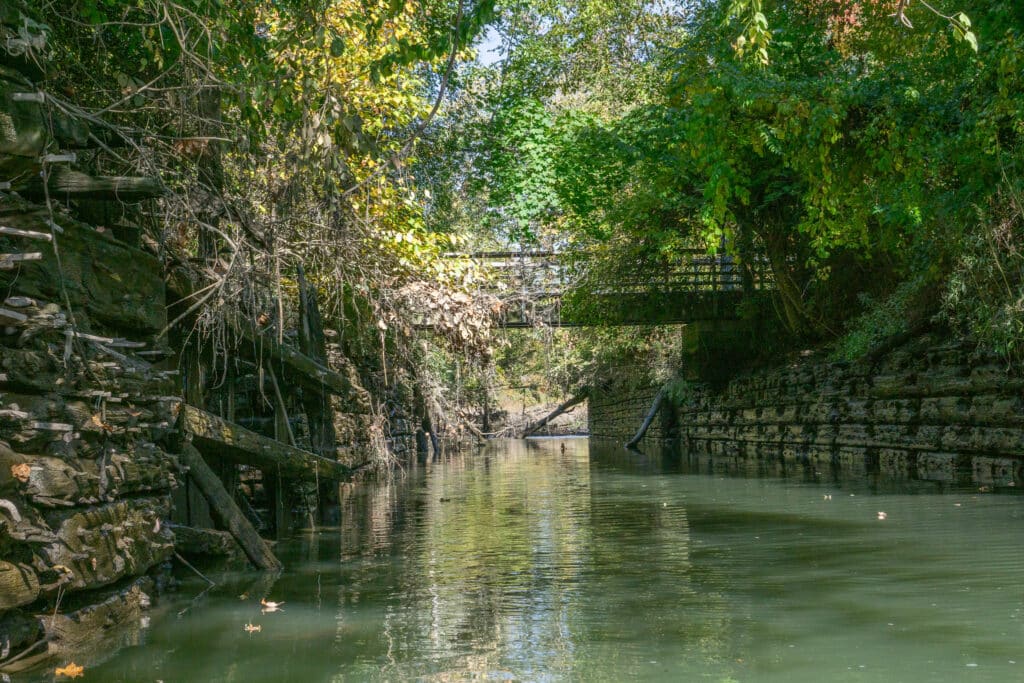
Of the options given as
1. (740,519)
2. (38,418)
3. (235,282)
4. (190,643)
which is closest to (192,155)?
(235,282)

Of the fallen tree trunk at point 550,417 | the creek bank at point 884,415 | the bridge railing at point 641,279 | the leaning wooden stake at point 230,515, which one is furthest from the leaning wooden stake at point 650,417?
the leaning wooden stake at point 230,515

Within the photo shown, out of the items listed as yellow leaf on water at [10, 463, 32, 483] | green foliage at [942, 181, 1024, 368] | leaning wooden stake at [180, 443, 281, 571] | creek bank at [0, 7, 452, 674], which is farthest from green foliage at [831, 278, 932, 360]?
yellow leaf on water at [10, 463, 32, 483]

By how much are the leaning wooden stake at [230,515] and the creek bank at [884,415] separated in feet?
29.0

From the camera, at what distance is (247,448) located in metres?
9.15

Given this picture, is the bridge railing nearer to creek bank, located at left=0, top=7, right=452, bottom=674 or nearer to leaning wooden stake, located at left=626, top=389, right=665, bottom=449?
leaning wooden stake, located at left=626, top=389, right=665, bottom=449

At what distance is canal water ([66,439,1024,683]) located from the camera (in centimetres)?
474

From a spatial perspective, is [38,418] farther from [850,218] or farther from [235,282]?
[850,218]

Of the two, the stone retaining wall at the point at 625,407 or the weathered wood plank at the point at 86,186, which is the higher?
the weathered wood plank at the point at 86,186

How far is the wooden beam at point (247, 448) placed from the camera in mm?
8484

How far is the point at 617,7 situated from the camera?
29719 millimetres

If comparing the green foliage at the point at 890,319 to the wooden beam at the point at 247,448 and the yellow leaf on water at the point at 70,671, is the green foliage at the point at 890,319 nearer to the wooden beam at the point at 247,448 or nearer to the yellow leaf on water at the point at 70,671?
the wooden beam at the point at 247,448

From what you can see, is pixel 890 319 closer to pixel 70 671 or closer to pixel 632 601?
pixel 632 601

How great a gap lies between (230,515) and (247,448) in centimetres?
103

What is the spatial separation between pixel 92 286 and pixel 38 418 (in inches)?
55.8
